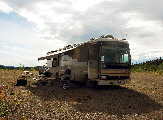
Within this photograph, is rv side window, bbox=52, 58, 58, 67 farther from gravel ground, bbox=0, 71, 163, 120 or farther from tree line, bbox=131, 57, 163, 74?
tree line, bbox=131, 57, 163, 74

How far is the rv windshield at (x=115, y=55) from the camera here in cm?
1061

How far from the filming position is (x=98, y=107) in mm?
7441

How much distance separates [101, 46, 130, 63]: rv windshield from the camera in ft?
34.8

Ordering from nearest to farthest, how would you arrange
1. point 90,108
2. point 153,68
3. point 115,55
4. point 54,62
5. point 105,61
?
point 90,108, point 105,61, point 115,55, point 54,62, point 153,68

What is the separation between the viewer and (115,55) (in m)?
10.9

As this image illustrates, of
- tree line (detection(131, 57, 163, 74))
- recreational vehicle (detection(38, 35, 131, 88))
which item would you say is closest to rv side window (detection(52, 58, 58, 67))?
recreational vehicle (detection(38, 35, 131, 88))

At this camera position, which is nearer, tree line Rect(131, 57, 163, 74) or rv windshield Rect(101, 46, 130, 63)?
rv windshield Rect(101, 46, 130, 63)

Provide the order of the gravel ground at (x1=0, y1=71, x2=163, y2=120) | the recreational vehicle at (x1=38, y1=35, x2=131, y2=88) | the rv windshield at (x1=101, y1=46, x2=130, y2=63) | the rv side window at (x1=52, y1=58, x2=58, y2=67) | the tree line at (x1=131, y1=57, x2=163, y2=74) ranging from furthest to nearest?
the tree line at (x1=131, y1=57, x2=163, y2=74) < the rv side window at (x1=52, y1=58, x2=58, y2=67) < the rv windshield at (x1=101, y1=46, x2=130, y2=63) < the recreational vehicle at (x1=38, y1=35, x2=131, y2=88) < the gravel ground at (x1=0, y1=71, x2=163, y2=120)

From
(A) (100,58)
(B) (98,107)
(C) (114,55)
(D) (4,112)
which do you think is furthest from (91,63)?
(D) (4,112)

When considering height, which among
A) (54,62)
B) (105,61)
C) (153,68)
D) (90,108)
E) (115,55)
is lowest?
(90,108)

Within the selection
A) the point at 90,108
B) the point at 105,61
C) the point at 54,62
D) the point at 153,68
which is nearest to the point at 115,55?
the point at 105,61

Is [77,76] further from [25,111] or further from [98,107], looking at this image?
[25,111]

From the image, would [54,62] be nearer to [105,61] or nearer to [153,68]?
[105,61]

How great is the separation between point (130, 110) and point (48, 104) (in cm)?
354
